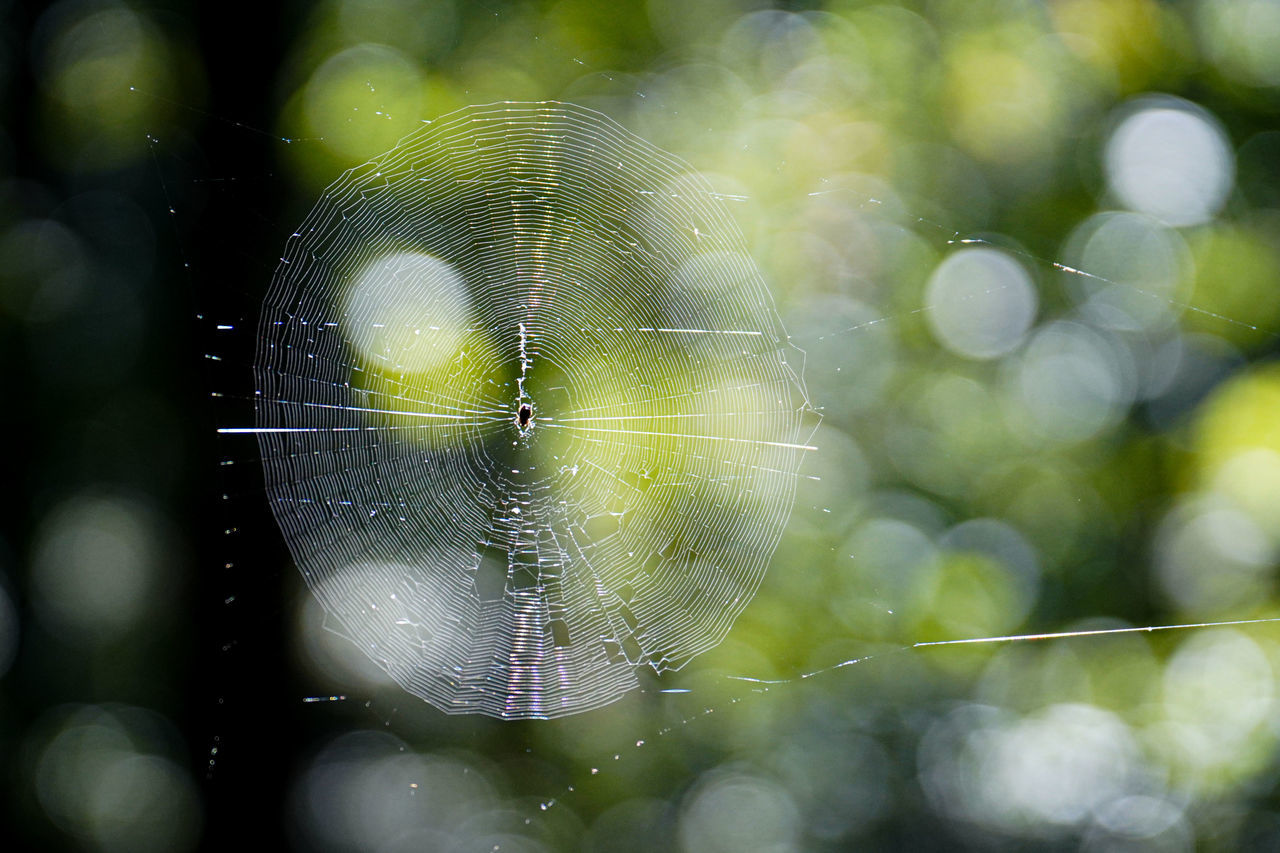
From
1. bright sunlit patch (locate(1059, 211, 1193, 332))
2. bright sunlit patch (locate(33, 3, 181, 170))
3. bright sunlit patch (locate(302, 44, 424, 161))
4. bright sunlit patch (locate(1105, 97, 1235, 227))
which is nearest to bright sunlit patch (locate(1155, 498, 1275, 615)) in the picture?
bright sunlit patch (locate(1059, 211, 1193, 332))

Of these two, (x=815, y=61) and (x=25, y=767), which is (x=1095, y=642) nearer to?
(x=815, y=61)

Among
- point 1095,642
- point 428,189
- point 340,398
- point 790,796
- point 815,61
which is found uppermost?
point 815,61

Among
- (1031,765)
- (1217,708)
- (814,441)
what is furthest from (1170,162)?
(1031,765)

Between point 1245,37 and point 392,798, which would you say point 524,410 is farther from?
point 1245,37

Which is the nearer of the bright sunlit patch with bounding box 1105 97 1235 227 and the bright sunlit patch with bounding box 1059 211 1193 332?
the bright sunlit patch with bounding box 1059 211 1193 332

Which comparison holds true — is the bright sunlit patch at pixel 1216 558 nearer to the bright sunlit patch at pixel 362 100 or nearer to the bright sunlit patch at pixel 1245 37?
the bright sunlit patch at pixel 1245 37

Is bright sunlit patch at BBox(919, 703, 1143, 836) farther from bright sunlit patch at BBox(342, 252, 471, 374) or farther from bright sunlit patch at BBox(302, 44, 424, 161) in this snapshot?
bright sunlit patch at BBox(302, 44, 424, 161)

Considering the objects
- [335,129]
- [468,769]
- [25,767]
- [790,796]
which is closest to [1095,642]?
[790,796]

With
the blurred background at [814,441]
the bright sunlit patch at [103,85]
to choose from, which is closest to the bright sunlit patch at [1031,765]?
the blurred background at [814,441]

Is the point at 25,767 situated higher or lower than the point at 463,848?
higher
